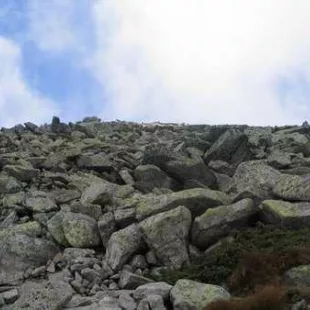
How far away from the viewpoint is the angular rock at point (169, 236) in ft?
53.4

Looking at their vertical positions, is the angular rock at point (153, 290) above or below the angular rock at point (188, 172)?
below

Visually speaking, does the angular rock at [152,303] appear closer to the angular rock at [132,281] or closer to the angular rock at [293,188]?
the angular rock at [132,281]

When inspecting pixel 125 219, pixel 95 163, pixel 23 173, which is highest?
pixel 95 163

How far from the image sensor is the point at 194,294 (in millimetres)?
13320

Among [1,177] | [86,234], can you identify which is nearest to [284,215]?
[86,234]

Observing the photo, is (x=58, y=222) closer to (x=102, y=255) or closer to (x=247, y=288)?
(x=102, y=255)

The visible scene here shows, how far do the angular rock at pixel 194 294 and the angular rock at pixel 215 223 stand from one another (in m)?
3.23

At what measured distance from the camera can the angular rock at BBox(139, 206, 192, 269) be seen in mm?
16266

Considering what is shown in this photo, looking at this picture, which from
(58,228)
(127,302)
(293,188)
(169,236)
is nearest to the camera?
(127,302)

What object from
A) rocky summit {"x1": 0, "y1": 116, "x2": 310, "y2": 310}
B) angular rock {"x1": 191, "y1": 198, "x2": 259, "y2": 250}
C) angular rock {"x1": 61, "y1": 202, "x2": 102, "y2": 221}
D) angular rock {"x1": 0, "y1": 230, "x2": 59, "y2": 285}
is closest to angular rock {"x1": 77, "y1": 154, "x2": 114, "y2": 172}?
rocky summit {"x1": 0, "y1": 116, "x2": 310, "y2": 310}

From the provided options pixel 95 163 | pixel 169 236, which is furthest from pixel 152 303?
pixel 95 163

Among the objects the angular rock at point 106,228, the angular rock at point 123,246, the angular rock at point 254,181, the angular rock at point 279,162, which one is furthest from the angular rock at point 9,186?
the angular rock at point 279,162

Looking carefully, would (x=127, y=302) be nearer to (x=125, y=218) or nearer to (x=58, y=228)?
(x=125, y=218)

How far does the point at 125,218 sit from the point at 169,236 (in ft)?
6.81
